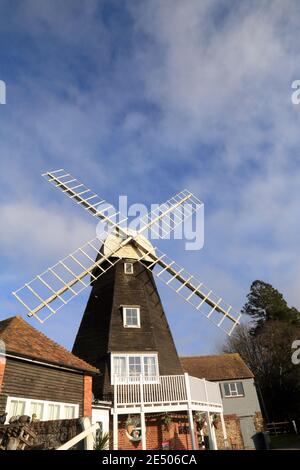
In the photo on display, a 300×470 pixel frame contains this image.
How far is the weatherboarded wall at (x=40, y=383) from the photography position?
11.0 meters

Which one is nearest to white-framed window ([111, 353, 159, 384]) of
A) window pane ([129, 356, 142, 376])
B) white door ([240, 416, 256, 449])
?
window pane ([129, 356, 142, 376])

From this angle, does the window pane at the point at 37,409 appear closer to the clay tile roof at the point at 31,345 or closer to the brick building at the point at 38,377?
the brick building at the point at 38,377

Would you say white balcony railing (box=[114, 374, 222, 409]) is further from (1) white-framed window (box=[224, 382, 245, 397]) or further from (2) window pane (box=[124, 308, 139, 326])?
(1) white-framed window (box=[224, 382, 245, 397])

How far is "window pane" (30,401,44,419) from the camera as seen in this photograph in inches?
451

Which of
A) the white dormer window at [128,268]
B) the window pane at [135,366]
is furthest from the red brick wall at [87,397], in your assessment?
the white dormer window at [128,268]

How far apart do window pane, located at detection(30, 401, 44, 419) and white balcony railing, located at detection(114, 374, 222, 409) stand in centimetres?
381

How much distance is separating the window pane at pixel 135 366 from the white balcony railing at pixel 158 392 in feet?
1.01

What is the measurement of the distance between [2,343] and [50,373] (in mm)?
2633
